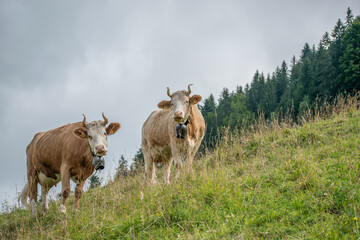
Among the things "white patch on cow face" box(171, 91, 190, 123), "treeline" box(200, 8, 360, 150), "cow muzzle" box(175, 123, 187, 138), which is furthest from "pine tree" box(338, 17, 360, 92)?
"cow muzzle" box(175, 123, 187, 138)

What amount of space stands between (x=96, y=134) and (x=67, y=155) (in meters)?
0.99

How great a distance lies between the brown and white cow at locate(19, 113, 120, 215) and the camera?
669 centimetres

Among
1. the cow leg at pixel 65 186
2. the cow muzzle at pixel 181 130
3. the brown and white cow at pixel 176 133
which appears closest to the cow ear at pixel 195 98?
the brown and white cow at pixel 176 133

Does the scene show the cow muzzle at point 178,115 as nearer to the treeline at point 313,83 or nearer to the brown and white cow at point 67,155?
the brown and white cow at point 67,155

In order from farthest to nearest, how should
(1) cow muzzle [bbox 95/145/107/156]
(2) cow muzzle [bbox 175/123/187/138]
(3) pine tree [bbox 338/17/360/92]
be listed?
(3) pine tree [bbox 338/17/360/92] → (2) cow muzzle [bbox 175/123/187/138] → (1) cow muzzle [bbox 95/145/107/156]

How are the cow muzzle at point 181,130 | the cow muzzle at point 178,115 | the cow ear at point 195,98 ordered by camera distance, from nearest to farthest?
the cow muzzle at point 178,115, the cow muzzle at point 181,130, the cow ear at point 195,98

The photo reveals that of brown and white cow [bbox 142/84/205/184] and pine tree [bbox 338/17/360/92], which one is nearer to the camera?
brown and white cow [bbox 142/84/205/184]

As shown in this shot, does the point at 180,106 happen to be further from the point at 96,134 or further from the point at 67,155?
the point at 67,155

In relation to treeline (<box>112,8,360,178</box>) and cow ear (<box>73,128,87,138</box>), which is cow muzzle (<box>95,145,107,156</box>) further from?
treeline (<box>112,8,360,178</box>)

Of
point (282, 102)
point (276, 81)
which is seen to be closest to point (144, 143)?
point (282, 102)

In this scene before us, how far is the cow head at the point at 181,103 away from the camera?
669cm

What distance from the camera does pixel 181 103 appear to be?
277 inches

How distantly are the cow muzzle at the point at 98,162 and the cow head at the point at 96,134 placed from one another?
0.09 m

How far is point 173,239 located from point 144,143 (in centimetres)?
594
